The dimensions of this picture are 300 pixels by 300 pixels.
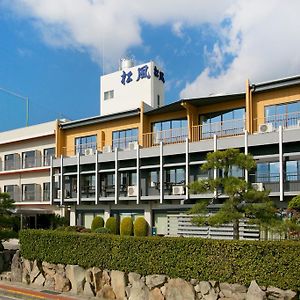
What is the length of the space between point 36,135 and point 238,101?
73.2ft

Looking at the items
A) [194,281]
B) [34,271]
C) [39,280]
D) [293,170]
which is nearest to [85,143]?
[293,170]

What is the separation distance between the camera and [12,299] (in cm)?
1658

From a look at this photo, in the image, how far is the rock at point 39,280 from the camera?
698 inches

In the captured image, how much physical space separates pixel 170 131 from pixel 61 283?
2068 centimetres

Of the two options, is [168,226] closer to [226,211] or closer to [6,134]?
[226,211]

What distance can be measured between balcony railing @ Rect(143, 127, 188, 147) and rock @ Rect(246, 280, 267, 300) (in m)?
22.7

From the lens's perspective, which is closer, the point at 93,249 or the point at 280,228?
the point at 280,228

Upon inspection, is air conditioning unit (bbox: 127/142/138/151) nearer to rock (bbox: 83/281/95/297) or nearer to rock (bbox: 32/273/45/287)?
rock (bbox: 32/273/45/287)

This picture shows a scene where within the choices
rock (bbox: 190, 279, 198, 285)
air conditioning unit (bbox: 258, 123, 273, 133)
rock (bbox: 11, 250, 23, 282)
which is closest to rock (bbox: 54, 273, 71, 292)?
rock (bbox: 11, 250, 23, 282)

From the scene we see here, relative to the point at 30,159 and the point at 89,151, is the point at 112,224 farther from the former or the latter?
the point at 30,159

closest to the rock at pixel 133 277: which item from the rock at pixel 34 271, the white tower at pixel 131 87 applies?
the rock at pixel 34 271

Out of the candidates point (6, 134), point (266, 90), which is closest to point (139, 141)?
point (266, 90)

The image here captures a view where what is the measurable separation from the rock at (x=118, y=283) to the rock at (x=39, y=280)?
3760mm

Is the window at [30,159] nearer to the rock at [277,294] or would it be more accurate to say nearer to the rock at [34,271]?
the rock at [34,271]
